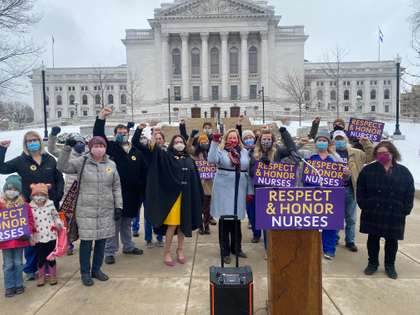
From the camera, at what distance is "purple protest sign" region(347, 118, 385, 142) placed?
28.5 ft

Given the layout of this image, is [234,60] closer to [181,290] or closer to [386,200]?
[386,200]

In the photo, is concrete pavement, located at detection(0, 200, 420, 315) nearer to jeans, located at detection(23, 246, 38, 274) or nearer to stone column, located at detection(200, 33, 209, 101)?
jeans, located at detection(23, 246, 38, 274)

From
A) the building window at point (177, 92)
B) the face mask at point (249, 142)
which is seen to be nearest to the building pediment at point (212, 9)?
the building window at point (177, 92)

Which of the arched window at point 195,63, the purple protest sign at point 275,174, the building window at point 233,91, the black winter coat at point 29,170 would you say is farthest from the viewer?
the arched window at point 195,63

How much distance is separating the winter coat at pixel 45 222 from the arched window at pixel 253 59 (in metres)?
69.5

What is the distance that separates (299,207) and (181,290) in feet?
7.74

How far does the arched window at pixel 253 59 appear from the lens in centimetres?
7127

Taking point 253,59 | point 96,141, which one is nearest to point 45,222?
point 96,141

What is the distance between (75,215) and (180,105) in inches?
2533

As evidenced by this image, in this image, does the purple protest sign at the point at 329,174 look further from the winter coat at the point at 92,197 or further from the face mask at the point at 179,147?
the winter coat at the point at 92,197

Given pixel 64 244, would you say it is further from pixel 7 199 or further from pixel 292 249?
pixel 292 249

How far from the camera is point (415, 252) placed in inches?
265

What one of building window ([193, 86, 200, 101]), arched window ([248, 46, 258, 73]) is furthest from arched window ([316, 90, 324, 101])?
building window ([193, 86, 200, 101])

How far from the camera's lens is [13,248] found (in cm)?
503
